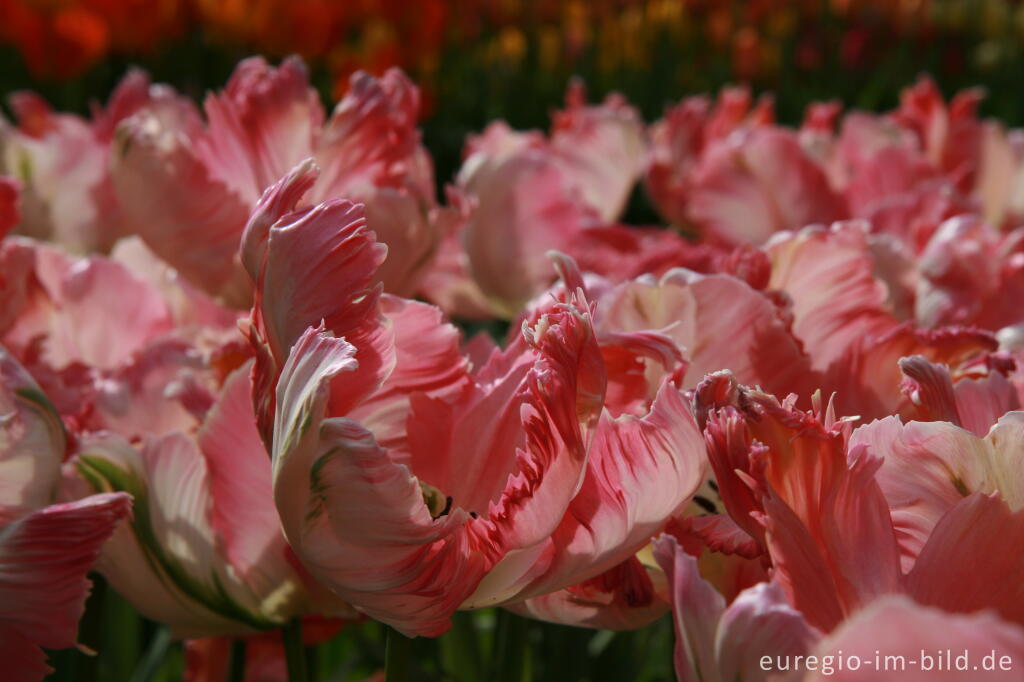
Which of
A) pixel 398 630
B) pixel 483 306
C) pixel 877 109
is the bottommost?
pixel 877 109

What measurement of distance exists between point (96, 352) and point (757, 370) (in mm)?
422

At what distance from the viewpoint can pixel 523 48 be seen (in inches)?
149

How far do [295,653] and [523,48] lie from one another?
3.39 m

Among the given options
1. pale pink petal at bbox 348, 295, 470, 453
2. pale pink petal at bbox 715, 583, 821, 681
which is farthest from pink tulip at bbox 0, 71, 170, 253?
pale pink petal at bbox 715, 583, 821, 681

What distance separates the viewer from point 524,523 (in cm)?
43

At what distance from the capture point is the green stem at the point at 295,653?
0.56 metres

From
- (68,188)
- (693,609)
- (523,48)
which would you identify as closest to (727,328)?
(693,609)

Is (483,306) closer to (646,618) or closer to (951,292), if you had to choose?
(951,292)

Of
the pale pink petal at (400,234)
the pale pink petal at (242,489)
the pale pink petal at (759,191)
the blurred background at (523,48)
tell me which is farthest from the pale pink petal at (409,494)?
the blurred background at (523,48)

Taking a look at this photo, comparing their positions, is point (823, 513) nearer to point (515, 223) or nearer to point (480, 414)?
point (480, 414)

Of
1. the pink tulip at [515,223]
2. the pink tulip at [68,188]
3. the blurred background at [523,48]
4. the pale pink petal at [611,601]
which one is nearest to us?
the pale pink petal at [611,601]

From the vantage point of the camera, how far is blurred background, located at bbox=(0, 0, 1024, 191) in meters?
3.13

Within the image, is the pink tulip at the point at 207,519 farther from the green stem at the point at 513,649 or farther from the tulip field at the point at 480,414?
the green stem at the point at 513,649

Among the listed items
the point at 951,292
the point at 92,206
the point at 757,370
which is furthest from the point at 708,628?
the point at 92,206
